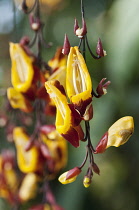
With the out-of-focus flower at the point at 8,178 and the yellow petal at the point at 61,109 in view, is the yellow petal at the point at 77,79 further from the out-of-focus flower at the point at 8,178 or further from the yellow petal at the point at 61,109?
the out-of-focus flower at the point at 8,178

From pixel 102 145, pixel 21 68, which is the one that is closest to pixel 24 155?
pixel 21 68

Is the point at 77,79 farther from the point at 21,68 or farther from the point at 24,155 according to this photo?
the point at 24,155

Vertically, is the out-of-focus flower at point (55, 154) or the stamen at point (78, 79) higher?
the stamen at point (78, 79)

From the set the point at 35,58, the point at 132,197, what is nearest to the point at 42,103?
the point at 35,58

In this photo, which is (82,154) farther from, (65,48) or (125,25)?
(65,48)

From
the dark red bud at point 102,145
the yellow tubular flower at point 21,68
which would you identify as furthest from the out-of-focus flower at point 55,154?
the dark red bud at point 102,145

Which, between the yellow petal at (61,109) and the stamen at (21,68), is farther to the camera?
the stamen at (21,68)

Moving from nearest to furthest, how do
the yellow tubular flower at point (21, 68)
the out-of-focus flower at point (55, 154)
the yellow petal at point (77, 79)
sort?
the yellow petal at point (77, 79), the yellow tubular flower at point (21, 68), the out-of-focus flower at point (55, 154)
